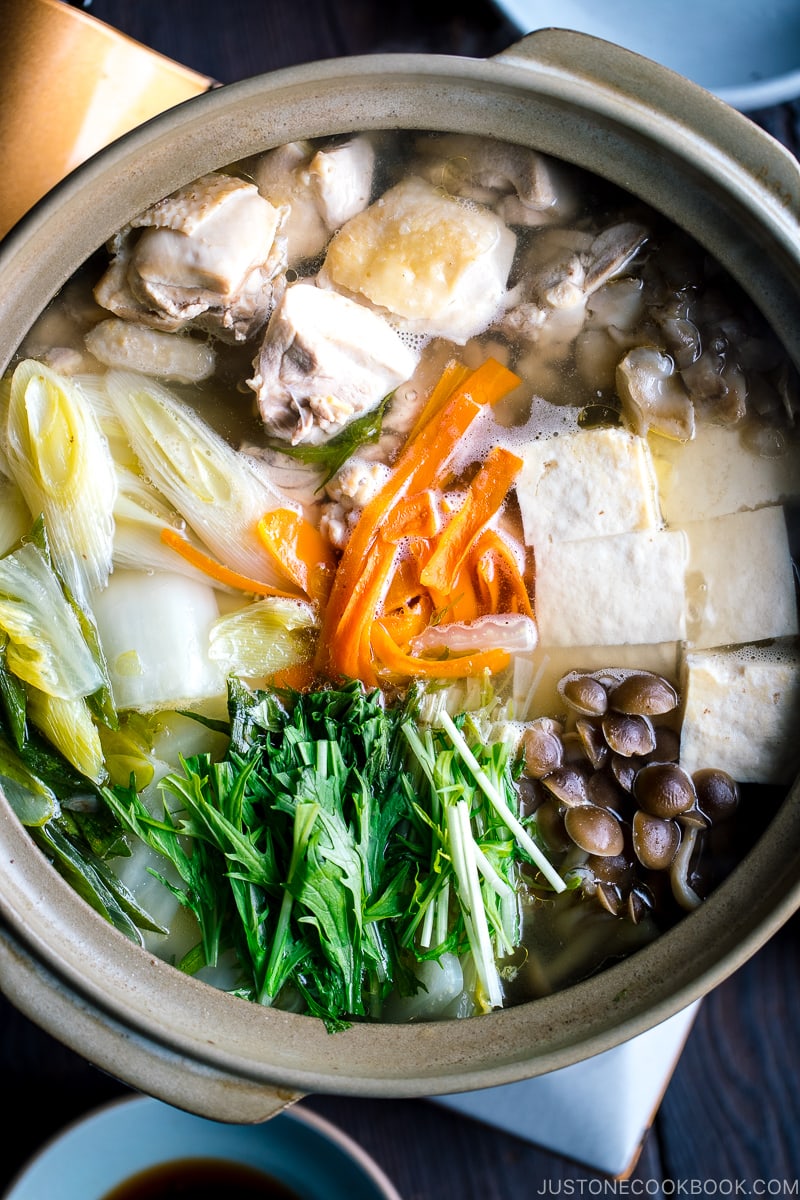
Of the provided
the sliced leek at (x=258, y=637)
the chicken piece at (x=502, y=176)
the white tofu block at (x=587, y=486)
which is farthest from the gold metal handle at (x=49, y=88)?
the white tofu block at (x=587, y=486)

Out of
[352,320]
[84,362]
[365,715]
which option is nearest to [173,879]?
[365,715]

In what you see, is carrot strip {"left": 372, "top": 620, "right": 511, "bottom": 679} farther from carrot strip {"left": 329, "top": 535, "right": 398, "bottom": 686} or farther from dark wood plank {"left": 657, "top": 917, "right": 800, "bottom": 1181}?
dark wood plank {"left": 657, "top": 917, "right": 800, "bottom": 1181}

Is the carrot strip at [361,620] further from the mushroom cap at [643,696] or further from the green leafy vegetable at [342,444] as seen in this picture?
the mushroom cap at [643,696]

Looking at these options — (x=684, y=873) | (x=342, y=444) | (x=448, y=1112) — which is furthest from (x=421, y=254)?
(x=448, y=1112)

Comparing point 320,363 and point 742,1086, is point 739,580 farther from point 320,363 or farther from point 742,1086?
point 742,1086

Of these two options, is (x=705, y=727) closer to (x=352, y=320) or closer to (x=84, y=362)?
(x=352, y=320)

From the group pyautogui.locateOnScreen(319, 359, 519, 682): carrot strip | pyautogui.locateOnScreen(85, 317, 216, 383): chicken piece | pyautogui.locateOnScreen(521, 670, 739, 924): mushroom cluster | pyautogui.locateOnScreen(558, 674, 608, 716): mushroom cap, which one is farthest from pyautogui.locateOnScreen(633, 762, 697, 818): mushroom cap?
pyautogui.locateOnScreen(85, 317, 216, 383): chicken piece
